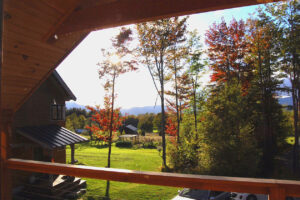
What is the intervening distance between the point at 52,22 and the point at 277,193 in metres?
2.34

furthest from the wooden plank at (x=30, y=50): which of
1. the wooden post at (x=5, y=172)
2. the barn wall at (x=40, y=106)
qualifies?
the barn wall at (x=40, y=106)

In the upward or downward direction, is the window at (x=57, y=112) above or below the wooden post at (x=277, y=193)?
above

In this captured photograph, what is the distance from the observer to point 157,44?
9.62 m

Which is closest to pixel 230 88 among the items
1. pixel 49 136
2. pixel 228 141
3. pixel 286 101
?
pixel 228 141

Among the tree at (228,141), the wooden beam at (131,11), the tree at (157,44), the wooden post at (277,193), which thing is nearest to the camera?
the wooden post at (277,193)

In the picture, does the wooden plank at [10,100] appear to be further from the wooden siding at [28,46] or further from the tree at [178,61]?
the tree at [178,61]

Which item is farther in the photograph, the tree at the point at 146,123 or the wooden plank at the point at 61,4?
the tree at the point at 146,123

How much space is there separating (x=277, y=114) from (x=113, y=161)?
30.0ft

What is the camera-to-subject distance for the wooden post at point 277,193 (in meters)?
0.86

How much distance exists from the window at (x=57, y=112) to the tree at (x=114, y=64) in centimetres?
203

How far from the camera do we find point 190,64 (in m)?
11.4

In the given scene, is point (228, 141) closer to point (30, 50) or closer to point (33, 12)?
point (30, 50)

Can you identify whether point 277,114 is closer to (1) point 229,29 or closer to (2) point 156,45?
(1) point 229,29

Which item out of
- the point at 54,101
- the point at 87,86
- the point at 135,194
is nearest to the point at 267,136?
the point at 135,194
